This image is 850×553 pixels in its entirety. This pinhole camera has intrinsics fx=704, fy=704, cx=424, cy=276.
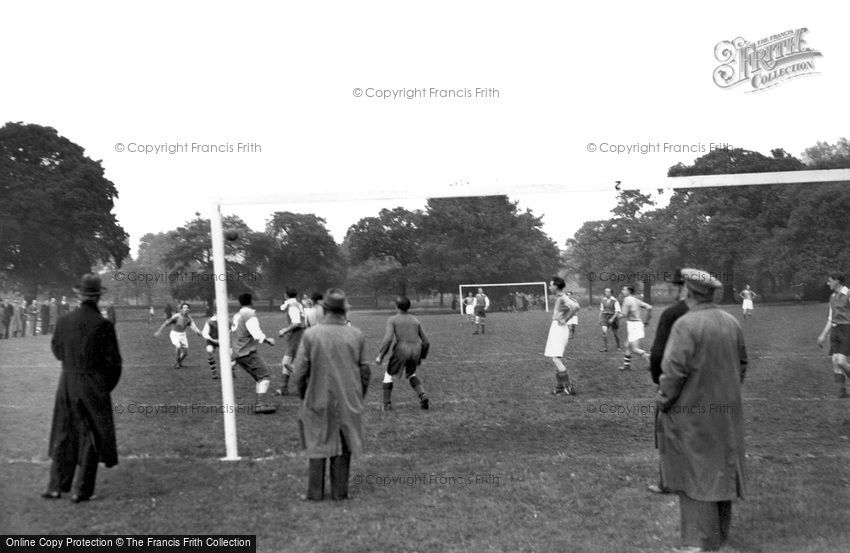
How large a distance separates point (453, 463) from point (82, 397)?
396cm

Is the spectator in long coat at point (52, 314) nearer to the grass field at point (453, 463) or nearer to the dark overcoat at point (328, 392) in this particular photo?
the grass field at point (453, 463)

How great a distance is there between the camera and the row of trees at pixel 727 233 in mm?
8531

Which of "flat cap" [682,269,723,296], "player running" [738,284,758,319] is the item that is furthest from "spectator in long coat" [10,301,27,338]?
"player running" [738,284,758,319]

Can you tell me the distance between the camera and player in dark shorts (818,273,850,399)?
1076 centimetres

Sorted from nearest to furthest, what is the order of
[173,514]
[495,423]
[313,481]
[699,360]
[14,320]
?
[699,360] < [173,514] < [313,481] < [14,320] < [495,423]

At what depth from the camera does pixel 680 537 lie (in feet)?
18.8

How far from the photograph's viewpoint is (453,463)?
8062 mm

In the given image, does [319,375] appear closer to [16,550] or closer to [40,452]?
[16,550]

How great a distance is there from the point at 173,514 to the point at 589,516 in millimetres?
3722

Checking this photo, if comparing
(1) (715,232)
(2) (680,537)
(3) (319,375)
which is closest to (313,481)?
(3) (319,375)

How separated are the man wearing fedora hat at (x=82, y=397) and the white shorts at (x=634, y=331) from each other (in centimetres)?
1067

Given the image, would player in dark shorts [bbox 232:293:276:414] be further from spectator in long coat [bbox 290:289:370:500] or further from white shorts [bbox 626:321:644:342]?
white shorts [bbox 626:321:644:342]

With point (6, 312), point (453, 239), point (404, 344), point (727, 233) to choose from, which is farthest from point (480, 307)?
point (6, 312)

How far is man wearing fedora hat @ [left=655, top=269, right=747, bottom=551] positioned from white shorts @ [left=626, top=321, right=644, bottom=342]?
29.5ft
